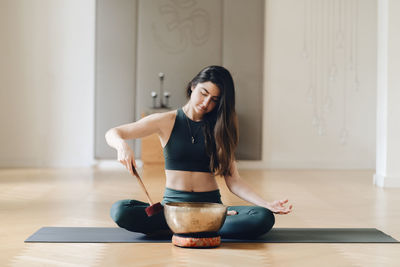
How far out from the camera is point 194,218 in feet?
9.19

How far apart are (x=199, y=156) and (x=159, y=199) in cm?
174

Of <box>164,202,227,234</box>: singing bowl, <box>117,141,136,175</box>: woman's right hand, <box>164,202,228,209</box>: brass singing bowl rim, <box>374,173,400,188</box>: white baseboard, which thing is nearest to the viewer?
<box>117,141,136,175</box>: woman's right hand

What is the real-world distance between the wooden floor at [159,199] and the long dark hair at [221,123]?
43 centimetres

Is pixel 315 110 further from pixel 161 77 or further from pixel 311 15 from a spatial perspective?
pixel 161 77

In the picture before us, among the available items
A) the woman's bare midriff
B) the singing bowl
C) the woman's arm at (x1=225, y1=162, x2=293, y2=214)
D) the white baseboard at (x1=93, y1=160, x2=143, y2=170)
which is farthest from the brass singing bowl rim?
the white baseboard at (x1=93, y1=160, x2=143, y2=170)

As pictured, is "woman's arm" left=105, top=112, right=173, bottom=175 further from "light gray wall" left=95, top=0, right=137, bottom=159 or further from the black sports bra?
"light gray wall" left=95, top=0, right=137, bottom=159

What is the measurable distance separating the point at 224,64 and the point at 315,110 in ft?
4.34

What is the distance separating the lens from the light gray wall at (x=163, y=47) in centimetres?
761

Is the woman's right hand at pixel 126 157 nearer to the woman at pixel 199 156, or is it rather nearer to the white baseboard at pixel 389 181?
the woman at pixel 199 156

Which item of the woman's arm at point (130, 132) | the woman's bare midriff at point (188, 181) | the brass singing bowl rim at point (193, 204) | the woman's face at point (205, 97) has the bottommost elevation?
the brass singing bowl rim at point (193, 204)

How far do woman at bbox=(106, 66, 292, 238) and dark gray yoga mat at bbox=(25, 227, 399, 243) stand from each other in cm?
8

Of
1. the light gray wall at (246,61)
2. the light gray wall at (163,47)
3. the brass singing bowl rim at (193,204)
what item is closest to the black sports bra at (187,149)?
the brass singing bowl rim at (193,204)

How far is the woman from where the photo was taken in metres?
3.04

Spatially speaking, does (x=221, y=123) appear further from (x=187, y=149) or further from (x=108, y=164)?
(x=108, y=164)
